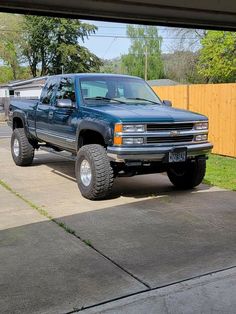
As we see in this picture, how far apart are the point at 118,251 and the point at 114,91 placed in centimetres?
402

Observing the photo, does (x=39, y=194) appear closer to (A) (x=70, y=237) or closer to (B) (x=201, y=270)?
(A) (x=70, y=237)

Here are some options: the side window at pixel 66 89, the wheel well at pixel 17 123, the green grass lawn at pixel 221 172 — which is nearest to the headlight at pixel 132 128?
the side window at pixel 66 89

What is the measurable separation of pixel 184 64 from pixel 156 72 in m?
23.9

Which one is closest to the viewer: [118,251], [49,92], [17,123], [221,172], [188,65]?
[118,251]

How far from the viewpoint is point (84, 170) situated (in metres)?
7.38

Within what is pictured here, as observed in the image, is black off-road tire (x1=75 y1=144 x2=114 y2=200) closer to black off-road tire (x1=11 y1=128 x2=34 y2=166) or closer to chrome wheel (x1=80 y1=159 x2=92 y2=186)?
chrome wheel (x1=80 y1=159 x2=92 y2=186)

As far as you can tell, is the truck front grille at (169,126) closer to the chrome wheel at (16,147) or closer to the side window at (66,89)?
the side window at (66,89)

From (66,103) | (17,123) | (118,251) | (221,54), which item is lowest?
(118,251)

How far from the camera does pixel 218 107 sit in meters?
12.5

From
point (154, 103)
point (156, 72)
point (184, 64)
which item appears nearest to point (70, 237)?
point (154, 103)

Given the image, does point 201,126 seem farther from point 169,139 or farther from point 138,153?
point 138,153

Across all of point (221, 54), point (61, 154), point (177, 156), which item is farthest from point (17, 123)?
point (221, 54)

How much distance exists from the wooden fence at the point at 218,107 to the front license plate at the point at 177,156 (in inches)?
208

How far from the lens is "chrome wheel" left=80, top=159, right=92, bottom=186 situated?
7205mm
